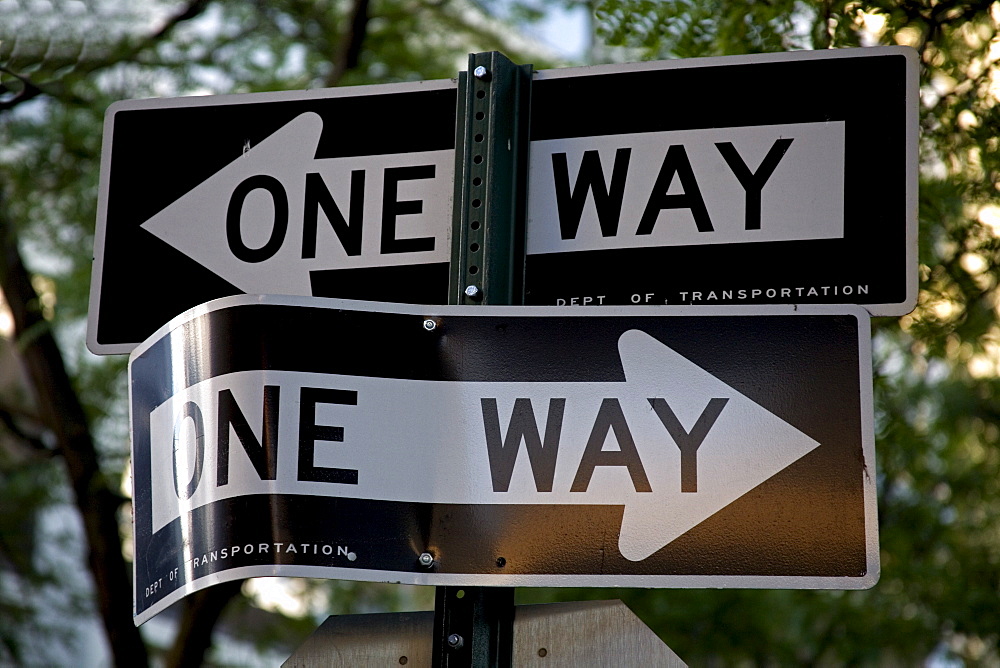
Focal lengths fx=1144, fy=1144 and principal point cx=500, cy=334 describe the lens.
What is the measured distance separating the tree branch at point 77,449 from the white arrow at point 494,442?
4.33 meters

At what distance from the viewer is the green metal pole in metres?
2.12

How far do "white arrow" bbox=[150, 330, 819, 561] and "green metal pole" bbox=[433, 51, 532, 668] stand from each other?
0.85 ft

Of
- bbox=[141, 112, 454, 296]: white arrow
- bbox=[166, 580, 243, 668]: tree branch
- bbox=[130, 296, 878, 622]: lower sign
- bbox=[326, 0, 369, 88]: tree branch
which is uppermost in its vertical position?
bbox=[326, 0, 369, 88]: tree branch

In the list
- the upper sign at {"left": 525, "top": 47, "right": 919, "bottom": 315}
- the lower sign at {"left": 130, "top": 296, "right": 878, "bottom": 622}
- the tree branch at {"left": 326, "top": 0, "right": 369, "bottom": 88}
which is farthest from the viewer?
the tree branch at {"left": 326, "top": 0, "right": 369, "bottom": 88}

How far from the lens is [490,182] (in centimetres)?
214

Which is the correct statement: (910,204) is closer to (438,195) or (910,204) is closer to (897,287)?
(897,287)

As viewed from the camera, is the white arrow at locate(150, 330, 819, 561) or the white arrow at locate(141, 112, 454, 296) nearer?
the white arrow at locate(150, 330, 819, 561)

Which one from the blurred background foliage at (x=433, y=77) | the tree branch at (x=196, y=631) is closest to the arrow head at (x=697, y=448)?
the blurred background foliage at (x=433, y=77)

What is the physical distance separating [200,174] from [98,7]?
390 cm

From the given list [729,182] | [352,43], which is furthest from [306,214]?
[352,43]

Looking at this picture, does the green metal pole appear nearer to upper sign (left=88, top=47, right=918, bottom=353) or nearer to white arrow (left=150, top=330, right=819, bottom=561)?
upper sign (left=88, top=47, right=918, bottom=353)

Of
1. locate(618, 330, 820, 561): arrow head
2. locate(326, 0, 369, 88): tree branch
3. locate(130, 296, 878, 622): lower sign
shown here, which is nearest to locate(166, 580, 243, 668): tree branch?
locate(326, 0, 369, 88): tree branch

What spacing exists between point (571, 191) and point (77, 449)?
4.52 m

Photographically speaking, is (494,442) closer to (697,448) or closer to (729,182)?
(697,448)
